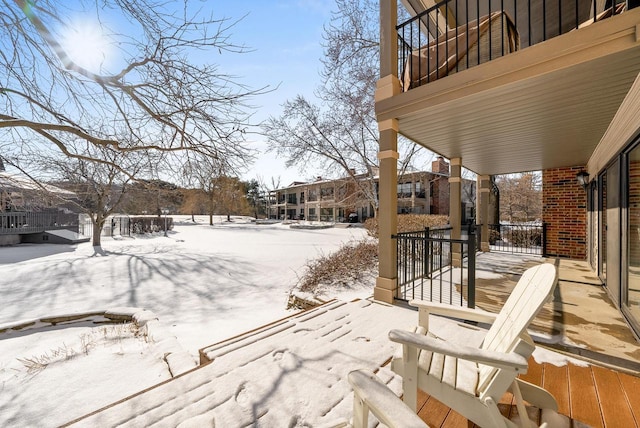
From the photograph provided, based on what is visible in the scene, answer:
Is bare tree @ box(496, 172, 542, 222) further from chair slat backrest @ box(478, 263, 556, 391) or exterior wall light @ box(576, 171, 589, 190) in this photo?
chair slat backrest @ box(478, 263, 556, 391)

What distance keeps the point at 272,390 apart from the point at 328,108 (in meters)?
11.3

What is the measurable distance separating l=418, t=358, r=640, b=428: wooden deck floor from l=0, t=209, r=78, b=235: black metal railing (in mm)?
18213

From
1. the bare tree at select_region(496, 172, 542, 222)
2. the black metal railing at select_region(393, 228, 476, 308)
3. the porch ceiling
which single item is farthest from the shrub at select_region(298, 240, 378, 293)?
the bare tree at select_region(496, 172, 542, 222)

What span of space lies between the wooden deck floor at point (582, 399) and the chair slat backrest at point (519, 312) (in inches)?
20.8

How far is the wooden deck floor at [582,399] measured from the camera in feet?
5.98

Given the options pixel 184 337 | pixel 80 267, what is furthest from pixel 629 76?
pixel 80 267

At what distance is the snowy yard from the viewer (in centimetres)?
278

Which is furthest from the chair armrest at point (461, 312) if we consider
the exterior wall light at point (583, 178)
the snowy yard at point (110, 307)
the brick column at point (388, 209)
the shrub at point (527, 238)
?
the shrub at point (527, 238)

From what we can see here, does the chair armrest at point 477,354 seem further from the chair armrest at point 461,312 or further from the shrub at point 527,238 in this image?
the shrub at point 527,238

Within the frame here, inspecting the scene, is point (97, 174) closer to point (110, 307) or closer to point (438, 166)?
point (110, 307)

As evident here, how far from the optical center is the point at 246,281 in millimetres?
7176

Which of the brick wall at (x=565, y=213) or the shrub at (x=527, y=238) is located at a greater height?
the brick wall at (x=565, y=213)

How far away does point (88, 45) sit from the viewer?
151 inches

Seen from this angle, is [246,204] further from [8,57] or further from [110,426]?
[110,426]
